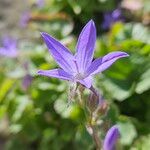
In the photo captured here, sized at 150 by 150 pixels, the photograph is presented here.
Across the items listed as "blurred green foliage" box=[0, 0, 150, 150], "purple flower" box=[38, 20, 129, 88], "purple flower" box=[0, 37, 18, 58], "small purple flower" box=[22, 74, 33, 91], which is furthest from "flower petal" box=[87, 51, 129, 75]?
"purple flower" box=[0, 37, 18, 58]

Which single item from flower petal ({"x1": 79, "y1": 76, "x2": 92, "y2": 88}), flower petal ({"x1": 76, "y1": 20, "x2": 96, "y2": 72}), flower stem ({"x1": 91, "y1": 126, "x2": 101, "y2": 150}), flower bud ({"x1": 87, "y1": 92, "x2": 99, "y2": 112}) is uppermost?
flower petal ({"x1": 76, "y1": 20, "x2": 96, "y2": 72})

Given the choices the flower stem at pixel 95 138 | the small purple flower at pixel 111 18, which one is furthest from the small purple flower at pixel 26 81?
the flower stem at pixel 95 138

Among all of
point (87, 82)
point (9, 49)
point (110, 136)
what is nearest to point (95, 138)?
point (110, 136)

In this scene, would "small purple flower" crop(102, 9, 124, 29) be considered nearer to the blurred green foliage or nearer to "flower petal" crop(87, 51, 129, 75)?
the blurred green foliage

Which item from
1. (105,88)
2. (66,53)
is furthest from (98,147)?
(105,88)

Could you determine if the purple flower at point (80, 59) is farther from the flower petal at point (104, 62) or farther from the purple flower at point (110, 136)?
the purple flower at point (110, 136)

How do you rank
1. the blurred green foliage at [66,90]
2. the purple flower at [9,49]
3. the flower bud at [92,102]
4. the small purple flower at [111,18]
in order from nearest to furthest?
1. the flower bud at [92,102]
2. the blurred green foliage at [66,90]
3. the purple flower at [9,49]
4. the small purple flower at [111,18]

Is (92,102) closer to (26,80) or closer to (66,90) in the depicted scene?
(66,90)
